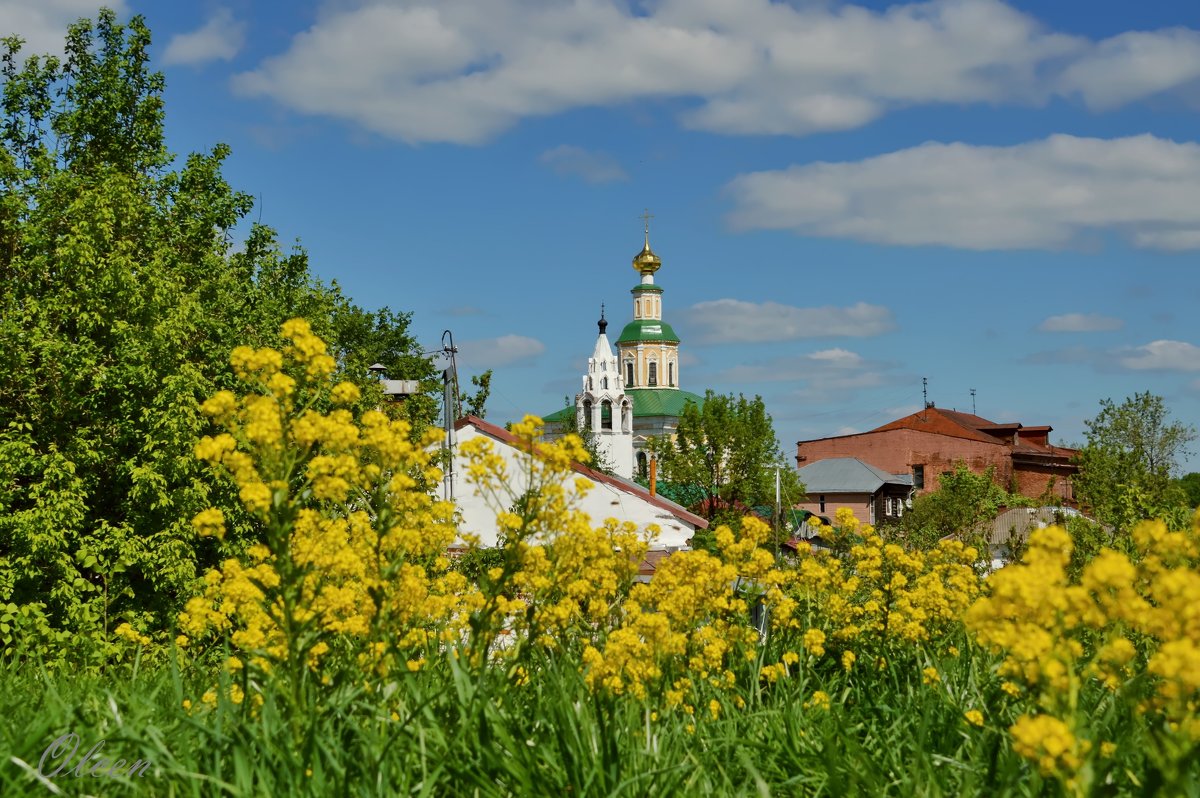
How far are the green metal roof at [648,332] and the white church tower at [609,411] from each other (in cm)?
1852

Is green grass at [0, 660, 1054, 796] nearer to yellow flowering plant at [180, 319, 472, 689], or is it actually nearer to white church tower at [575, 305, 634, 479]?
yellow flowering plant at [180, 319, 472, 689]

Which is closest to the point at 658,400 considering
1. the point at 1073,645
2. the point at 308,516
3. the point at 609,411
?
the point at 609,411

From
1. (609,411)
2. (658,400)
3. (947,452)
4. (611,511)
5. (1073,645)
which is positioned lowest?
(1073,645)

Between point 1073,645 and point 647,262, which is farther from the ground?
point 647,262

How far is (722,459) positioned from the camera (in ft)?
208

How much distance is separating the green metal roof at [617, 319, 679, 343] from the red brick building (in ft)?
130

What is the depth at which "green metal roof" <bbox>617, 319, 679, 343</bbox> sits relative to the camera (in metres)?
131

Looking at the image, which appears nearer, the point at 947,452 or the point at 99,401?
the point at 99,401

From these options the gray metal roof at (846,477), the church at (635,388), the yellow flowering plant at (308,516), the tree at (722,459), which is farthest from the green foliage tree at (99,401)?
the church at (635,388)

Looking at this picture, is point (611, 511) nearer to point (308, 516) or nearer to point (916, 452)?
point (308, 516)

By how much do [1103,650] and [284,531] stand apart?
2743mm

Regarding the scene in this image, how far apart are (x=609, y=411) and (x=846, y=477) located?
107 ft

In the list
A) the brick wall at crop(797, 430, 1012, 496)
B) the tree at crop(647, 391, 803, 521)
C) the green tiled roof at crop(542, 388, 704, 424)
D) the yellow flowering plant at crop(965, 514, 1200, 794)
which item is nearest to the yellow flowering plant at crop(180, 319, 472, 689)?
the yellow flowering plant at crop(965, 514, 1200, 794)

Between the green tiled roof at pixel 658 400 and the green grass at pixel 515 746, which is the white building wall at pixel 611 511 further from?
the green tiled roof at pixel 658 400
